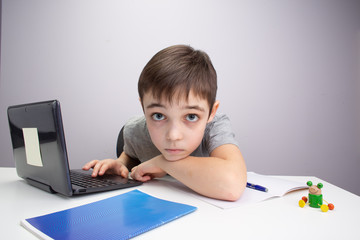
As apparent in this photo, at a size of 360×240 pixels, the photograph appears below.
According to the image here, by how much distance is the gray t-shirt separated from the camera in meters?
0.81

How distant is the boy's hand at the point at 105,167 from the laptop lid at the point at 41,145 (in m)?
0.16

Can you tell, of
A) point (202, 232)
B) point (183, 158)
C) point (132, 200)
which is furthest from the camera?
point (183, 158)

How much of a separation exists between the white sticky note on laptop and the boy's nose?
32 centimetres

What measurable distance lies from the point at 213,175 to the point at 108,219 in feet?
0.90

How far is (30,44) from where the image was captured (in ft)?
5.41

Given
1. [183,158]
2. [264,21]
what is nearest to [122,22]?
[264,21]

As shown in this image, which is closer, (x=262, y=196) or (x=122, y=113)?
(x=262, y=196)

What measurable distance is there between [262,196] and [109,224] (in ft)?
1.26

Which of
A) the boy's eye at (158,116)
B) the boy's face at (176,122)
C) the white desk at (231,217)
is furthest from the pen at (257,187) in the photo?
the boy's eye at (158,116)

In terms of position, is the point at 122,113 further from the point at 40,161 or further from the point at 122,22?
the point at 40,161

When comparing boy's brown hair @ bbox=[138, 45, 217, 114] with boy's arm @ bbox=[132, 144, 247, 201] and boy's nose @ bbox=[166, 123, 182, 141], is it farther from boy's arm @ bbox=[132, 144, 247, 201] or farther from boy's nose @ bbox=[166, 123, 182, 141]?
boy's arm @ bbox=[132, 144, 247, 201]

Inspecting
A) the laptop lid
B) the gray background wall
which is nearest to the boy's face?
the laptop lid

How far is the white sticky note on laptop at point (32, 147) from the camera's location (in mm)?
599

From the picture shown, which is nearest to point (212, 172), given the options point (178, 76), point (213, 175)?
point (213, 175)
